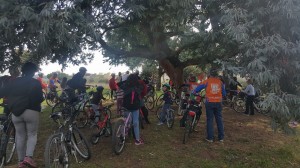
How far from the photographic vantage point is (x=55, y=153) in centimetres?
520

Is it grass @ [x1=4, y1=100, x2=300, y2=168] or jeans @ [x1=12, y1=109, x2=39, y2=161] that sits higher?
jeans @ [x1=12, y1=109, x2=39, y2=161]

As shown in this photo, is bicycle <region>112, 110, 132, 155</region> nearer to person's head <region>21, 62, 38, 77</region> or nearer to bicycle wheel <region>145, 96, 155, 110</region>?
person's head <region>21, 62, 38, 77</region>

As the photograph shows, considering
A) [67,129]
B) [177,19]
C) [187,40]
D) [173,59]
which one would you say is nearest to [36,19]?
[67,129]

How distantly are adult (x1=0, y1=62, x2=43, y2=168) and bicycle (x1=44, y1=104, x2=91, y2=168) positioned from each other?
1.33 ft

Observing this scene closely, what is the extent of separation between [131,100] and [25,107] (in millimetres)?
2737

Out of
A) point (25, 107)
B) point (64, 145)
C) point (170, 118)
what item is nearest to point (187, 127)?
point (170, 118)

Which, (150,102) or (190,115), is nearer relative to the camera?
(190,115)

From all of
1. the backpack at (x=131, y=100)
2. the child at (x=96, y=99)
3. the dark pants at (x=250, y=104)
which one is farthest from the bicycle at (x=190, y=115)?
the dark pants at (x=250, y=104)

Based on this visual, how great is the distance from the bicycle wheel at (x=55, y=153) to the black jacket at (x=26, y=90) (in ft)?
2.35

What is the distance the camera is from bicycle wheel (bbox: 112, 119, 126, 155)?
6592mm

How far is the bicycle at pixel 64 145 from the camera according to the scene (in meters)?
5.06

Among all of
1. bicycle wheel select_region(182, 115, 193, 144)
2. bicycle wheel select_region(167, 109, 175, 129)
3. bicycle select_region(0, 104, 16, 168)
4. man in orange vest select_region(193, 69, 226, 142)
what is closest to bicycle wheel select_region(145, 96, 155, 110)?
bicycle wheel select_region(167, 109, 175, 129)

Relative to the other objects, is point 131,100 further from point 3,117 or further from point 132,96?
point 3,117

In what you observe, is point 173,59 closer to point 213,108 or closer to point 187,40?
point 187,40
